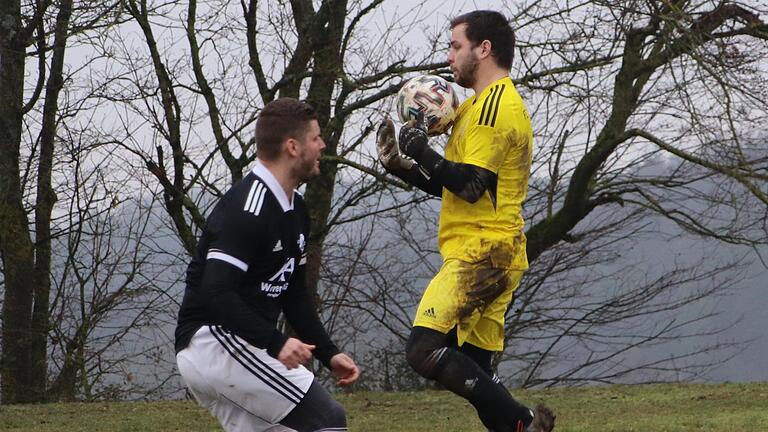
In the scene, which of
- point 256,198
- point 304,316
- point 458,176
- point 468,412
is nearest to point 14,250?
point 468,412

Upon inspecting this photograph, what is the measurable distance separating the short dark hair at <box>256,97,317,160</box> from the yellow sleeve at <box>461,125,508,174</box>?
96cm

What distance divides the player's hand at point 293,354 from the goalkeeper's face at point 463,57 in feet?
6.20

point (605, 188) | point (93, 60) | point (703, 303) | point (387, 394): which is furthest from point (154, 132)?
point (703, 303)

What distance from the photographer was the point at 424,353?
512 cm

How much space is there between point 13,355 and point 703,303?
38.1 ft

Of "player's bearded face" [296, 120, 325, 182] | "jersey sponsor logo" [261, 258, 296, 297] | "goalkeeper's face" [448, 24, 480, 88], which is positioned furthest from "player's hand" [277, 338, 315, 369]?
"goalkeeper's face" [448, 24, 480, 88]

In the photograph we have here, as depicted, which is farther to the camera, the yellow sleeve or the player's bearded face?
the yellow sleeve

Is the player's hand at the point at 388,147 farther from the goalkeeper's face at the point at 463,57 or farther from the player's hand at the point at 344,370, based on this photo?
the player's hand at the point at 344,370

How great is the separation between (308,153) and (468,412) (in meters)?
6.23

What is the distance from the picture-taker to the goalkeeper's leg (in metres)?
5.11

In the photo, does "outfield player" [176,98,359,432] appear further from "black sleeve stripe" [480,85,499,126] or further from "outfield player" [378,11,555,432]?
"black sleeve stripe" [480,85,499,126]

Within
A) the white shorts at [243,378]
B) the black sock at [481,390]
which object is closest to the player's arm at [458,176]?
the black sock at [481,390]

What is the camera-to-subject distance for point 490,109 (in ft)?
16.8

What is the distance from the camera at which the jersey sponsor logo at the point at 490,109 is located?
16.8 feet
